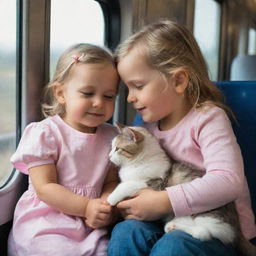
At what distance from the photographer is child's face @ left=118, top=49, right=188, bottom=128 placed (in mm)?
1132

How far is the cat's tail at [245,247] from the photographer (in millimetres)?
1048

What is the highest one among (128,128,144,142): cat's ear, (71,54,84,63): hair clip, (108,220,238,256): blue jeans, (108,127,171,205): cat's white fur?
(71,54,84,63): hair clip

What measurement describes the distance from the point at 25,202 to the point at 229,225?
1.93ft

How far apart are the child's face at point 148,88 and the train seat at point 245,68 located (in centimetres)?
185

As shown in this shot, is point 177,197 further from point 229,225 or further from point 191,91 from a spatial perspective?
point 191,91

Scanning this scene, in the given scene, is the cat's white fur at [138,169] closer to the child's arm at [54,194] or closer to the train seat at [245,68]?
the child's arm at [54,194]

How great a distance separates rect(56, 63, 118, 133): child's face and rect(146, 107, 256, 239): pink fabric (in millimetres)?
209

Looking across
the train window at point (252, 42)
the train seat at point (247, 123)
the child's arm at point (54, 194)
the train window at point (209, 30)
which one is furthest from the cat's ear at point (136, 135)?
the train window at point (252, 42)

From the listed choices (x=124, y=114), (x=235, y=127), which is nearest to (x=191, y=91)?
(x=235, y=127)

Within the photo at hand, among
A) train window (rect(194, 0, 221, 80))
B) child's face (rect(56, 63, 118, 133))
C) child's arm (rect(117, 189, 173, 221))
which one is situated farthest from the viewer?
train window (rect(194, 0, 221, 80))

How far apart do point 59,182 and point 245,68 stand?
2.16 m

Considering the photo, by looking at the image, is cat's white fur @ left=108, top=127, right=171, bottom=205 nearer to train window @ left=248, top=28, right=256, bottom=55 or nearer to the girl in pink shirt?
the girl in pink shirt

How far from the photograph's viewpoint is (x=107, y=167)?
1190mm

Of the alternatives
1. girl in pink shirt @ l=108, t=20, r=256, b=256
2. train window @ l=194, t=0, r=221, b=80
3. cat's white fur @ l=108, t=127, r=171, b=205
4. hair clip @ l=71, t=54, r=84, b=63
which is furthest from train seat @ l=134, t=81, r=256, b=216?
train window @ l=194, t=0, r=221, b=80
